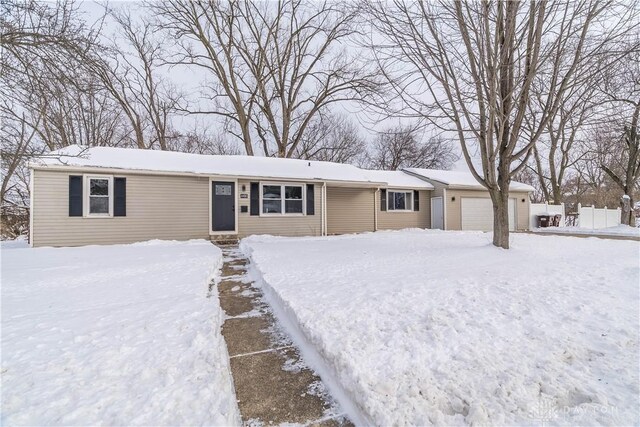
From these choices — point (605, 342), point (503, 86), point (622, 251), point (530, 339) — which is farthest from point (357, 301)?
point (622, 251)

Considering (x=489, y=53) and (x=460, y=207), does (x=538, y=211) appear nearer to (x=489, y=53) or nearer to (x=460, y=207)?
(x=460, y=207)

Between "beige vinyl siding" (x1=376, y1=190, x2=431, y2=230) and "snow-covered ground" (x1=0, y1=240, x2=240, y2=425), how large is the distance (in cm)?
1112

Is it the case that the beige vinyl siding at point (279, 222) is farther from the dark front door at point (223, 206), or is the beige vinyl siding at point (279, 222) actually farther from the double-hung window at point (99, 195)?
the double-hung window at point (99, 195)

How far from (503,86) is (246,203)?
861cm

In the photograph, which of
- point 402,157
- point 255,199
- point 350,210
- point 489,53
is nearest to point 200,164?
point 255,199

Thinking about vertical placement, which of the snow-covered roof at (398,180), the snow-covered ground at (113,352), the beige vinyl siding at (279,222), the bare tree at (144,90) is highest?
the bare tree at (144,90)

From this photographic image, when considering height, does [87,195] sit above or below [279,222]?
above

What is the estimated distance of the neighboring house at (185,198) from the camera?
9.16 meters

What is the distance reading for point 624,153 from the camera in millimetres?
17859

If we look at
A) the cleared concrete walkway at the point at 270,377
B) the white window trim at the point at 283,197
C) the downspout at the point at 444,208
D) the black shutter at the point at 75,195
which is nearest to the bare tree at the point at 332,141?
the downspout at the point at 444,208

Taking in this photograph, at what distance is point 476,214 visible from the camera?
16.3 metres

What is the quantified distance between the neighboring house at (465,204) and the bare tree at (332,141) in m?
9.70

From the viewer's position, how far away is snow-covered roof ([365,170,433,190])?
15.1m

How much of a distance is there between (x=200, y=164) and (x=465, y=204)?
13106 millimetres
